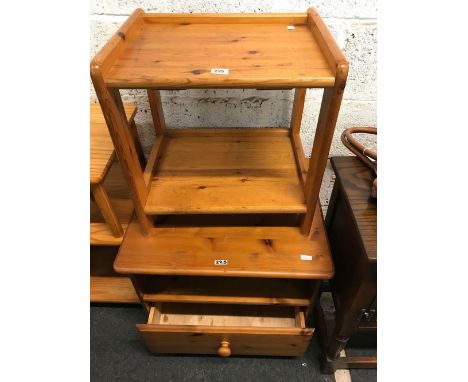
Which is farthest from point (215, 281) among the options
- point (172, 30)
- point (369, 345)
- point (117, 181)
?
point (172, 30)

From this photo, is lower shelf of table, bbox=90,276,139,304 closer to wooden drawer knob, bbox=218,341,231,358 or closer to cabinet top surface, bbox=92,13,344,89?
wooden drawer knob, bbox=218,341,231,358

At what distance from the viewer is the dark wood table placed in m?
0.76

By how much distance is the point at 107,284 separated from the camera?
48.8 inches

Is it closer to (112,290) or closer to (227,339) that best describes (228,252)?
(227,339)

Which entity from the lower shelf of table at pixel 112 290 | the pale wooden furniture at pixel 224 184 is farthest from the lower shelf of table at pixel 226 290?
the lower shelf of table at pixel 112 290

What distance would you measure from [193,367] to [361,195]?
803mm

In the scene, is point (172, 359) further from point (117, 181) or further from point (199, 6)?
point (199, 6)

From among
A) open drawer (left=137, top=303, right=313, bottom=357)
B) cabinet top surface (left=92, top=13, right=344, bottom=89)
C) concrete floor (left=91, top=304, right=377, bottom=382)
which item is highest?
cabinet top surface (left=92, top=13, right=344, bottom=89)

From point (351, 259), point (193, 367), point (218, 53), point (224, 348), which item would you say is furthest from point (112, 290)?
point (218, 53)

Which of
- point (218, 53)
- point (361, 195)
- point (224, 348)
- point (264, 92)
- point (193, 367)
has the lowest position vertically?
point (193, 367)

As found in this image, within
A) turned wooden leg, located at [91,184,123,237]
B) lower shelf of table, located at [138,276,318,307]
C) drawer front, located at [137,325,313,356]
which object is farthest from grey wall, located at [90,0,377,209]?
drawer front, located at [137,325,313,356]

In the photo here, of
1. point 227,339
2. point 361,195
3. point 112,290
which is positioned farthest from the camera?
point 112,290

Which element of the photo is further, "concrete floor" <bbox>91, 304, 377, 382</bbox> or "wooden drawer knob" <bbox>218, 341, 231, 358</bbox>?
"concrete floor" <bbox>91, 304, 377, 382</bbox>
